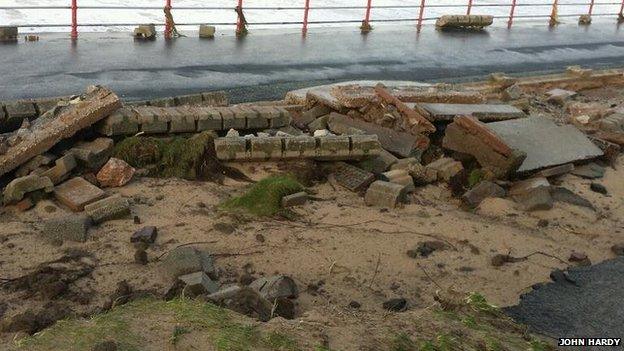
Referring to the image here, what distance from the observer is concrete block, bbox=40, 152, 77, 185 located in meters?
7.24

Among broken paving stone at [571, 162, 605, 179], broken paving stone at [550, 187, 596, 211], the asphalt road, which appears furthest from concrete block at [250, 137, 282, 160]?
broken paving stone at [571, 162, 605, 179]

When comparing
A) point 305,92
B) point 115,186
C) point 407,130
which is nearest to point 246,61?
point 305,92

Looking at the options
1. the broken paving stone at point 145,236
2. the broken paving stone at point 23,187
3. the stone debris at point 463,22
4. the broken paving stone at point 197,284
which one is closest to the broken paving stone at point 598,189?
the broken paving stone at point 197,284

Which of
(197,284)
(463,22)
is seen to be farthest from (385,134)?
(463,22)

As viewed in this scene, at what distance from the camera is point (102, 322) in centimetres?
454

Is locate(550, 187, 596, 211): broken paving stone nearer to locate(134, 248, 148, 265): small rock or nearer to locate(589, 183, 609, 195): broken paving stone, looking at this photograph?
locate(589, 183, 609, 195): broken paving stone

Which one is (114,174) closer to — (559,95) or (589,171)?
(589,171)

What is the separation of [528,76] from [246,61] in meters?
6.19

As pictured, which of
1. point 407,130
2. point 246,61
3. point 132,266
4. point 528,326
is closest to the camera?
point 528,326

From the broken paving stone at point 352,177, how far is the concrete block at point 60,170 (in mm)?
3056

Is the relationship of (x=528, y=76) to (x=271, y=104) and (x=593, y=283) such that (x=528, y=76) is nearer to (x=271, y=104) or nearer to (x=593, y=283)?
(x=271, y=104)

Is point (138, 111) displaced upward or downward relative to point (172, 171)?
upward

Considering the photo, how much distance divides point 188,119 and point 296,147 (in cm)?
141

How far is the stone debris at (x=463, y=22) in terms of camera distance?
821 inches
